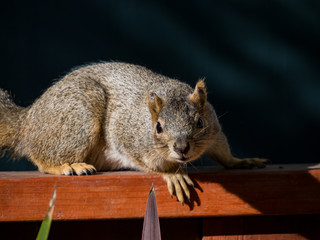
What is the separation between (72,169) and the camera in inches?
80.5

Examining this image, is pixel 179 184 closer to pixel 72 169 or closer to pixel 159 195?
pixel 159 195

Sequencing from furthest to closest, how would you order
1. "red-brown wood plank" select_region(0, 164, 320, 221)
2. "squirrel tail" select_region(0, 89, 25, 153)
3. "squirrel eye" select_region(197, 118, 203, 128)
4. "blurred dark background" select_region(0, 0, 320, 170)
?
"blurred dark background" select_region(0, 0, 320, 170), "squirrel tail" select_region(0, 89, 25, 153), "squirrel eye" select_region(197, 118, 203, 128), "red-brown wood plank" select_region(0, 164, 320, 221)

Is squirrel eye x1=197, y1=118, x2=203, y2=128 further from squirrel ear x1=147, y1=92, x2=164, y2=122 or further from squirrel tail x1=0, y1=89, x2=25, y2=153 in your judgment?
squirrel tail x1=0, y1=89, x2=25, y2=153

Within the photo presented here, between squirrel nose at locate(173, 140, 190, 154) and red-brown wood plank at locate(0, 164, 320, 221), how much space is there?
127 mm

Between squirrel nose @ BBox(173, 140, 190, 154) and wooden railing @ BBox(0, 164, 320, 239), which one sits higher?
Answer: squirrel nose @ BBox(173, 140, 190, 154)

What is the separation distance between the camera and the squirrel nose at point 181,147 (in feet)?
5.76

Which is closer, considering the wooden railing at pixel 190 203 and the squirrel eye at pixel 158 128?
the wooden railing at pixel 190 203

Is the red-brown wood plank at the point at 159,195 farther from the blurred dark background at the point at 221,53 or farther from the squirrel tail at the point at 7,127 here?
the blurred dark background at the point at 221,53

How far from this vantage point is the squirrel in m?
1.95

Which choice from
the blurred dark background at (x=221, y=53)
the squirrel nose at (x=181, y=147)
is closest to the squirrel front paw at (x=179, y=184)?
the squirrel nose at (x=181, y=147)

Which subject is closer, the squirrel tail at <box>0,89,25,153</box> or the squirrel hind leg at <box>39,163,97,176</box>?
the squirrel hind leg at <box>39,163,97,176</box>

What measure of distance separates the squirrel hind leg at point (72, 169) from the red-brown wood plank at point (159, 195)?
170 millimetres

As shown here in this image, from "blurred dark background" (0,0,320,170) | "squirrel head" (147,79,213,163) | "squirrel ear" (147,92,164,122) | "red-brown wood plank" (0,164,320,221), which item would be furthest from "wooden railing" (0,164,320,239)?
"blurred dark background" (0,0,320,170)

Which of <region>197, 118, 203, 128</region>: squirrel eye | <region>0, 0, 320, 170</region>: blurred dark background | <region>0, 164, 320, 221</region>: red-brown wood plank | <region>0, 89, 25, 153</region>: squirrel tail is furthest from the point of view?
<region>0, 0, 320, 170</region>: blurred dark background
